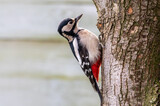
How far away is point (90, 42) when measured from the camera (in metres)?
1.72

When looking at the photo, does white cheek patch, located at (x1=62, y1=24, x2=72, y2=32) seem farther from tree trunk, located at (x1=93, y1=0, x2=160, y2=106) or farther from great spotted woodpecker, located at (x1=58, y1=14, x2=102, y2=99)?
tree trunk, located at (x1=93, y1=0, x2=160, y2=106)

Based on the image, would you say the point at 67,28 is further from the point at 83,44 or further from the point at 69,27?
the point at 83,44

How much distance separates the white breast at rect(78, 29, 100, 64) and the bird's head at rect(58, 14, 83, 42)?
5cm

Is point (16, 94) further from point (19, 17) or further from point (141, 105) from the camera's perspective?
point (141, 105)

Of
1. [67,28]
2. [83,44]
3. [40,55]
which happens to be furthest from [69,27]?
[40,55]

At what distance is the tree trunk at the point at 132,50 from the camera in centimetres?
117

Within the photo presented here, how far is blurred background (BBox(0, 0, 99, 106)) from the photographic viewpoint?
2072 millimetres

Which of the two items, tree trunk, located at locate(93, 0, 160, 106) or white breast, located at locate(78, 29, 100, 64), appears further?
white breast, located at locate(78, 29, 100, 64)

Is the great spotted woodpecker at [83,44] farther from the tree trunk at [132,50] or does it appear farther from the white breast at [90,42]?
the tree trunk at [132,50]

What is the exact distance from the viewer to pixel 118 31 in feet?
4.04

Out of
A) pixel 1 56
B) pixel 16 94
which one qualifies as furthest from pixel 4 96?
pixel 1 56

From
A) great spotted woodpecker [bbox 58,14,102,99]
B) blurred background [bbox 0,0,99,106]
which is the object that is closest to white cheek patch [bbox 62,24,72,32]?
great spotted woodpecker [bbox 58,14,102,99]

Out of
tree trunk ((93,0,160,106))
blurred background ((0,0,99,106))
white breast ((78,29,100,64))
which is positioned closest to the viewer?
tree trunk ((93,0,160,106))

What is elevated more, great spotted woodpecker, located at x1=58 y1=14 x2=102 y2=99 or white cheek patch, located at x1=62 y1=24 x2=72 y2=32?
white cheek patch, located at x1=62 y1=24 x2=72 y2=32
